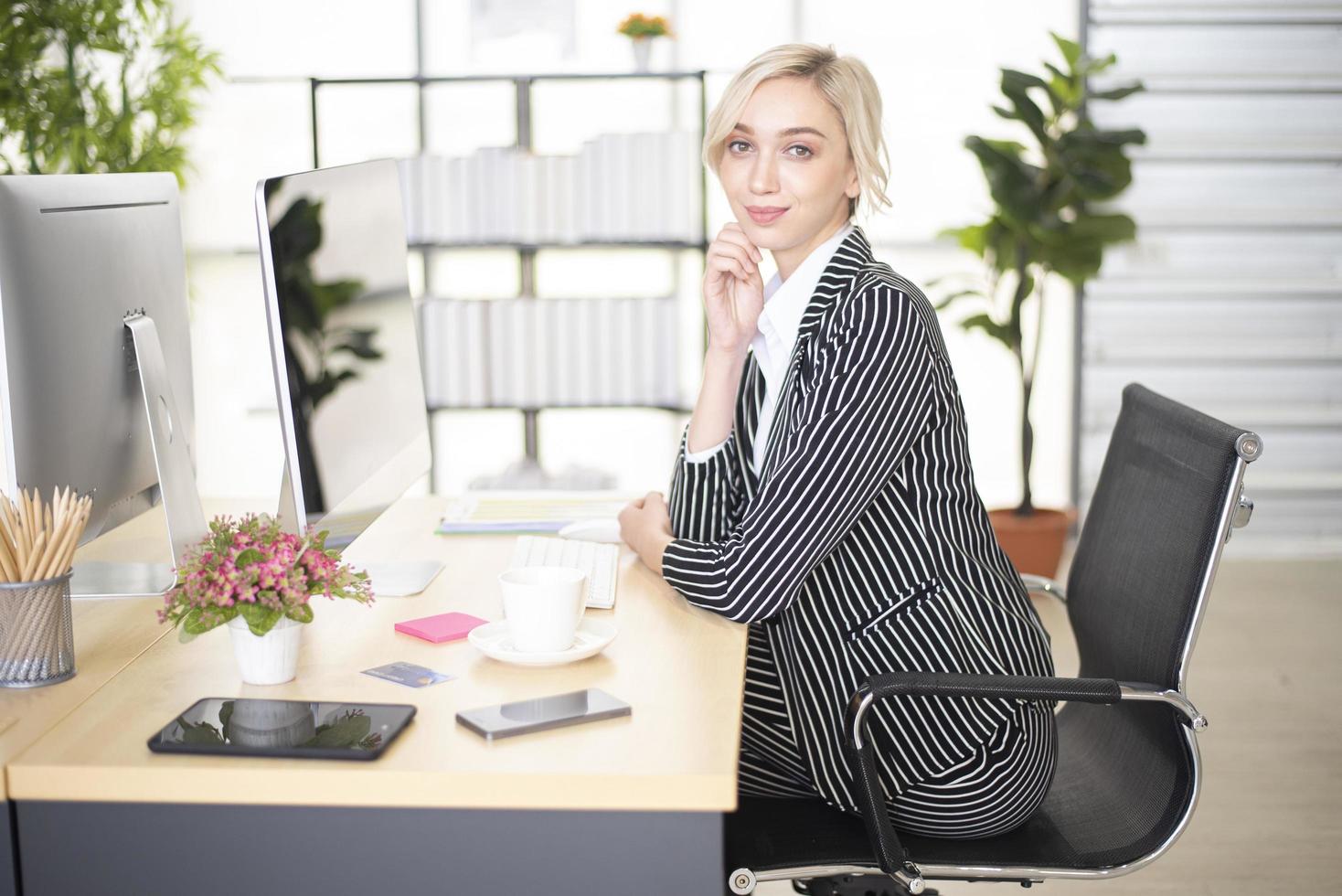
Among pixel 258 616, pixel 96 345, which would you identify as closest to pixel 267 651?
pixel 258 616

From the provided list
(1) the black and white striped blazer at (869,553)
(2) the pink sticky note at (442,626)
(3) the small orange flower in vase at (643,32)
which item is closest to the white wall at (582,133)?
(3) the small orange flower in vase at (643,32)

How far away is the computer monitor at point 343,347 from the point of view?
151 centimetres

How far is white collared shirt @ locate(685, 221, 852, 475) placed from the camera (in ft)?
6.07

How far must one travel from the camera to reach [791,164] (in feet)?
6.03

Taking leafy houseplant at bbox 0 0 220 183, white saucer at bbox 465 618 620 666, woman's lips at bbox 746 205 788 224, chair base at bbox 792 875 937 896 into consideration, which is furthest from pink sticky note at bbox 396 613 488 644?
leafy houseplant at bbox 0 0 220 183

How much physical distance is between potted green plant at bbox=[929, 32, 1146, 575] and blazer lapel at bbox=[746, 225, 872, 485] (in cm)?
260

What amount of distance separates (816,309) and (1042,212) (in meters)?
2.84

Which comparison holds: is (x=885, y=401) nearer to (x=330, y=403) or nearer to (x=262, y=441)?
(x=330, y=403)

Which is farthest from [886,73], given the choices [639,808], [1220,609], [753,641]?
[639,808]

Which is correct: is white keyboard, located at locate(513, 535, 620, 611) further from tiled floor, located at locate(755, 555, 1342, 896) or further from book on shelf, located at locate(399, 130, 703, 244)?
book on shelf, located at locate(399, 130, 703, 244)

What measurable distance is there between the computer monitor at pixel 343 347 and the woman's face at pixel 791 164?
486 mm

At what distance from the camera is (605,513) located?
2193 mm

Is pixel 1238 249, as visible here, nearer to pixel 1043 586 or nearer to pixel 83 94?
pixel 1043 586

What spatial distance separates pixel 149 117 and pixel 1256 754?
4.45 metres
